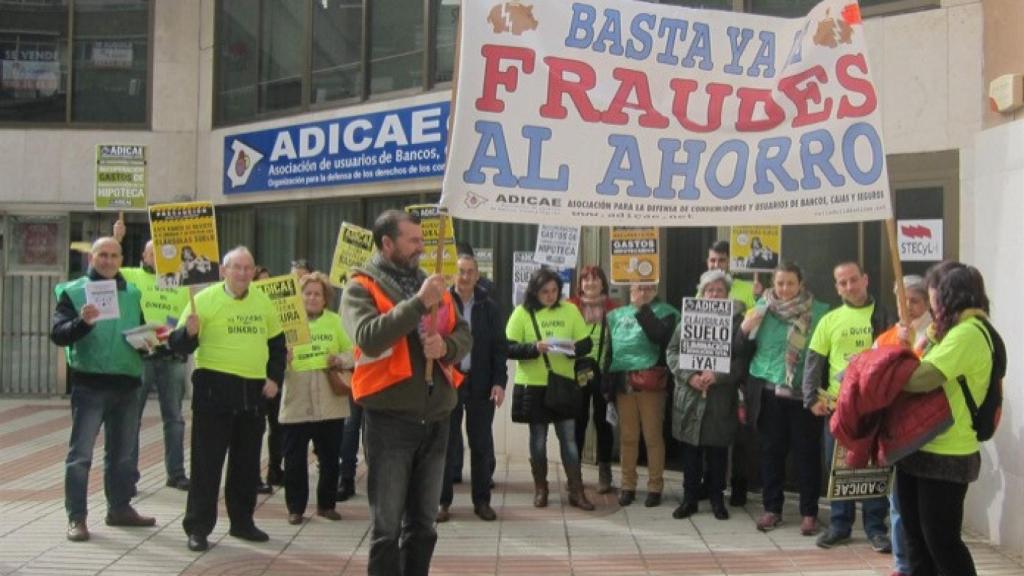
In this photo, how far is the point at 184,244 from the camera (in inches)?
301

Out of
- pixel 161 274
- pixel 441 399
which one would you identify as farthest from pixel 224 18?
pixel 441 399

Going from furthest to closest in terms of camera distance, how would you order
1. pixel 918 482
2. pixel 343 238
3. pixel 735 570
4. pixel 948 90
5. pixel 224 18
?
pixel 224 18
pixel 343 238
pixel 948 90
pixel 735 570
pixel 918 482

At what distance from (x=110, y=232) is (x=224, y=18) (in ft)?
11.3

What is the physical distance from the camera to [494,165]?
17.9 feet

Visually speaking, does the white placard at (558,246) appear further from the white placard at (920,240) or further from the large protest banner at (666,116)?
the large protest banner at (666,116)

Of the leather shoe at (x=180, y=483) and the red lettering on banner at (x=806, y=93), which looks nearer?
the red lettering on banner at (x=806, y=93)

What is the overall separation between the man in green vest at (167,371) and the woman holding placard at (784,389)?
15.2 ft

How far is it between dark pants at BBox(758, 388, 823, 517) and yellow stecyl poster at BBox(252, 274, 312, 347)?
3484mm

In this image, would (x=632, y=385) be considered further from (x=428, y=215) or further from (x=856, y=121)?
(x=856, y=121)

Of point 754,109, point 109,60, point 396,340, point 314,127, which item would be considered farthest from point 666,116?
point 109,60

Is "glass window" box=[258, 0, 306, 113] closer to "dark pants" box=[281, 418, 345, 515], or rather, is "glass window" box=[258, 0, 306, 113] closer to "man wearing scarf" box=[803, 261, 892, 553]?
"dark pants" box=[281, 418, 345, 515]

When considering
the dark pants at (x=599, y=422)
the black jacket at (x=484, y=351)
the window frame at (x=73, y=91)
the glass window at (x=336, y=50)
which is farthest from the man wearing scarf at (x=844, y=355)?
the window frame at (x=73, y=91)

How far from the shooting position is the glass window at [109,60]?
1545 centimetres

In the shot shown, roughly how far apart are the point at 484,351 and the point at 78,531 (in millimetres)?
3163
